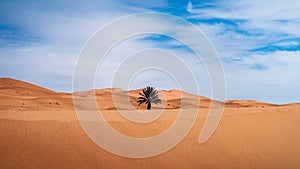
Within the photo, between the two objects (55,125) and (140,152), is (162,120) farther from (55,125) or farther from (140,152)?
(55,125)

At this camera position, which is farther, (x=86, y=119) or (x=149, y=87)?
(x=149, y=87)

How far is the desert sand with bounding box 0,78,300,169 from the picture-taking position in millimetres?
11711

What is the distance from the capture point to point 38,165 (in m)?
11.0

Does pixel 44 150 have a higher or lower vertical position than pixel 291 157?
higher

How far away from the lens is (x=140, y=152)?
516 inches

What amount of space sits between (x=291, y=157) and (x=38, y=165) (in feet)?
35.8

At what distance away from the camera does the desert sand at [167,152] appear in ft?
38.4

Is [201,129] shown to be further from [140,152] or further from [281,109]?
[281,109]

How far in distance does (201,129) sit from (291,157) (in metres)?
4.21

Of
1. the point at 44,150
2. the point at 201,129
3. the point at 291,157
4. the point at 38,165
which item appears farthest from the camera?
the point at 201,129

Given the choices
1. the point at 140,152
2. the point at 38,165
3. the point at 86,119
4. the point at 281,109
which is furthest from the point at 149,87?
the point at 38,165

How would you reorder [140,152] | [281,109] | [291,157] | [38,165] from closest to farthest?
[38,165] → [140,152] → [291,157] → [281,109]

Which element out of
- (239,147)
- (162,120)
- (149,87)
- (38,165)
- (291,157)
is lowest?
(291,157)

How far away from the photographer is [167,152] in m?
13.6
